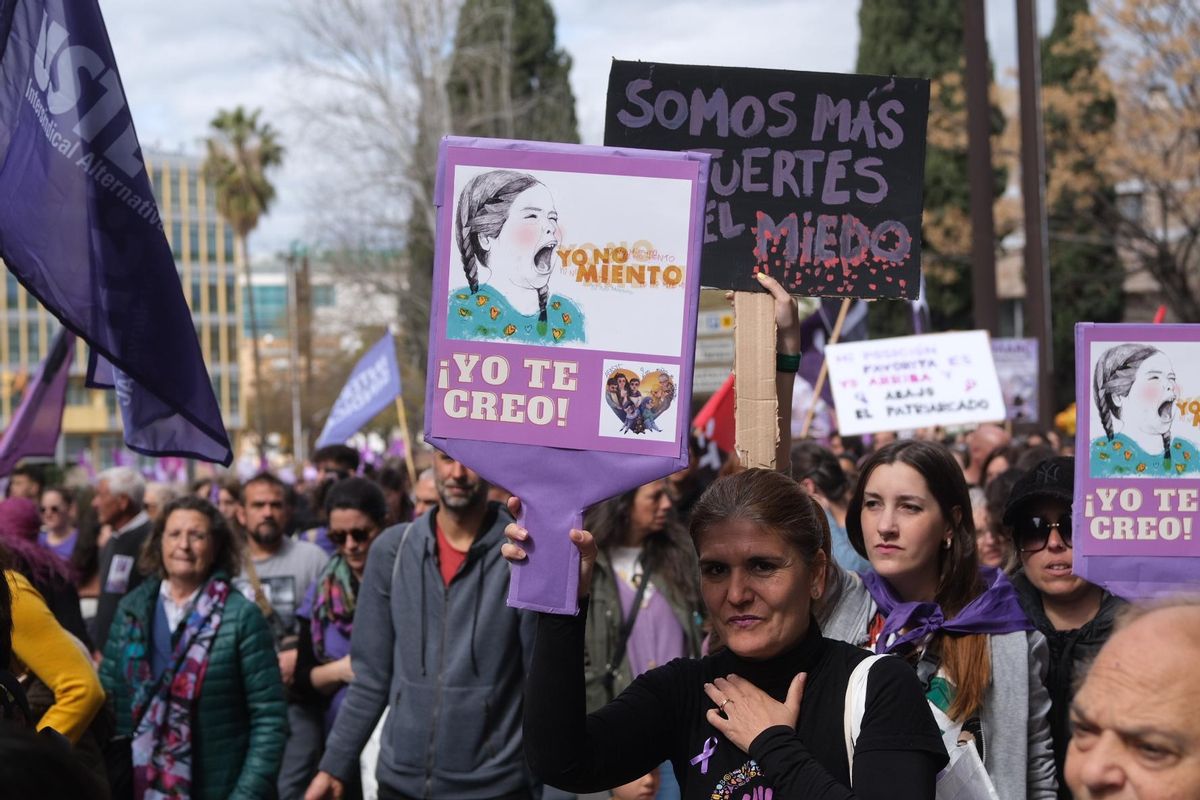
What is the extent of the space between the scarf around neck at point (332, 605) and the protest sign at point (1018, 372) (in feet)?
31.0

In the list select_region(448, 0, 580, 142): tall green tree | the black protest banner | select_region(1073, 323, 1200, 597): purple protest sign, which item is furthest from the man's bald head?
select_region(448, 0, 580, 142): tall green tree

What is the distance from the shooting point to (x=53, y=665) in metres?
4.26

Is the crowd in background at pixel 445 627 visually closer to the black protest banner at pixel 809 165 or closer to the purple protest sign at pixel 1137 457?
the purple protest sign at pixel 1137 457

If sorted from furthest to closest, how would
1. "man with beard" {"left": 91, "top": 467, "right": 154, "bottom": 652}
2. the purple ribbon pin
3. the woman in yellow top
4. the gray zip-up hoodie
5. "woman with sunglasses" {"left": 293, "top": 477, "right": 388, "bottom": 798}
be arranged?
"man with beard" {"left": 91, "top": 467, "right": 154, "bottom": 652} < "woman with sunglasses" {"left": 293, "top": 477, "right": 388, "bottom": 798} < the gray zip-up hoodie < the woman in yellow top < the purple ribbon pin

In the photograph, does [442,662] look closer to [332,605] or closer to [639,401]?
[332,605]

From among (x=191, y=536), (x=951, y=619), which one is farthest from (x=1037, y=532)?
(x=191, y=536)

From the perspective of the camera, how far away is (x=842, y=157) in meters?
3.93

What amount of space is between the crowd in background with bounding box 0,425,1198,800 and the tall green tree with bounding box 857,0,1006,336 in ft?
101

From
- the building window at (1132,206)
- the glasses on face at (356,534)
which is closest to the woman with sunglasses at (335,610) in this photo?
the glasses on face at (356,534)

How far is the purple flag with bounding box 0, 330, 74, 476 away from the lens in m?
9.54

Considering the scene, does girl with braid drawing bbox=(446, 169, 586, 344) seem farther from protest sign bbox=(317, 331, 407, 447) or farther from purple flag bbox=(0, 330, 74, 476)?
protest sign bbox=(317, 331, 407, 447)

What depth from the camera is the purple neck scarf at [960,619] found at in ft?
12.0

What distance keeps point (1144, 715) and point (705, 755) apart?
1034 millimetres

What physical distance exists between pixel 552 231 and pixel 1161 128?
27304 mm
